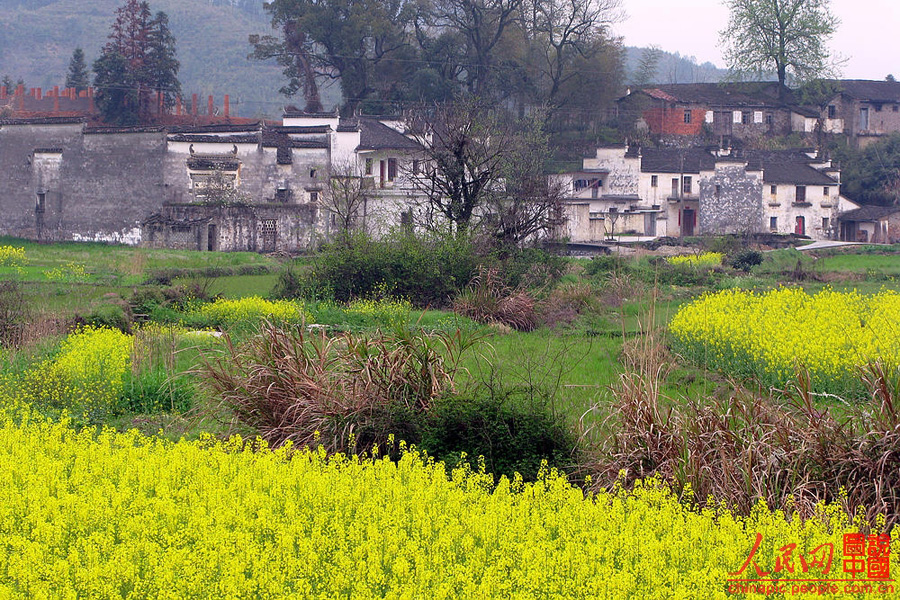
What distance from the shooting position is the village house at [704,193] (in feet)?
182

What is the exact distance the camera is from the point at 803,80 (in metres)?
71.3

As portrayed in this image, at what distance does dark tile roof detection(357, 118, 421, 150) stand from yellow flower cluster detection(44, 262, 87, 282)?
792 inches

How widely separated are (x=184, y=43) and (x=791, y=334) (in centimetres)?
11238

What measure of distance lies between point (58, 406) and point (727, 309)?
10.9 m

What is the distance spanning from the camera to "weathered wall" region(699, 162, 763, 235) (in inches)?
2181

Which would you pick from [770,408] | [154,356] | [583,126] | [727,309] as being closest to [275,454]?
[770,408]

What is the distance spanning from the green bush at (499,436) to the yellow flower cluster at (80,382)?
427cm

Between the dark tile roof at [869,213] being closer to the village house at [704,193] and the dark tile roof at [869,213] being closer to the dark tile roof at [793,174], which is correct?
the village house at [704,193]

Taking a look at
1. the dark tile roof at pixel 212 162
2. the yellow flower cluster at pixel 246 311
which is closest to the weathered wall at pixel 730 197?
the dark tile roof at pixel 212 162

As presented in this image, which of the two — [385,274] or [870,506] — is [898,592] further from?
[385,274]

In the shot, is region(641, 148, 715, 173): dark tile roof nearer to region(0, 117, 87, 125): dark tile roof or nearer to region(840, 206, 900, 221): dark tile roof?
region(840, 206, 900, 221): dark tile roof

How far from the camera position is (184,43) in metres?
114

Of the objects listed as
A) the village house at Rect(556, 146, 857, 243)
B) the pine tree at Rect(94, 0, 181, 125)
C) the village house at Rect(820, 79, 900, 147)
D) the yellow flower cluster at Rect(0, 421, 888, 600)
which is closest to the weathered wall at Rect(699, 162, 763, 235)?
the village house at Rect(556, 146, 857, 243)

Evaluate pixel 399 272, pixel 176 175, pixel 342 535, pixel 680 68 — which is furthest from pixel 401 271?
pixel 680 68
